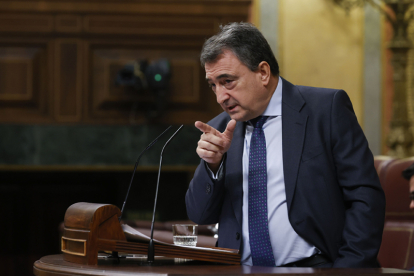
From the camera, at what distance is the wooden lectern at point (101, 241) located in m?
1.17

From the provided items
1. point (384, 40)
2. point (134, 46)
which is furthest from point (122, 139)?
point (384, 40)

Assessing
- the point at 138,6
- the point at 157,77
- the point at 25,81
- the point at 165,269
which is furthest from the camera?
the point at 138,6

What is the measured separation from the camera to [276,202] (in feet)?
4.93

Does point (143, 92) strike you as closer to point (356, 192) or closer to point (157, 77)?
point (157, 77)

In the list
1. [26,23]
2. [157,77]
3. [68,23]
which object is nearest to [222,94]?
[157,77]

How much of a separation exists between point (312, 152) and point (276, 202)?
18 cm

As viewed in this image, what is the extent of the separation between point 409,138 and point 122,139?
2531 mm

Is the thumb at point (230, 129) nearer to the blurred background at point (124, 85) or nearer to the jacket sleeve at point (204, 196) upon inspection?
the jacket sleeve at point (204, 196)

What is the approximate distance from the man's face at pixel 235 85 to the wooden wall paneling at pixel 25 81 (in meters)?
3.51

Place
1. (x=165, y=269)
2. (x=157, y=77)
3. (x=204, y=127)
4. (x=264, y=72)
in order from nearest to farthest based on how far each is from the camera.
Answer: (x=165, y=269) < (x=204, y=127) < (x=264, y=72) < (x=157, y=77)

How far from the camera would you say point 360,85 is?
483cm

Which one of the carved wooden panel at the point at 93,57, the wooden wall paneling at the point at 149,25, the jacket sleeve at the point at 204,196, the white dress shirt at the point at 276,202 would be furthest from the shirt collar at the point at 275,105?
the wooden wall paneling at the point at 149,25

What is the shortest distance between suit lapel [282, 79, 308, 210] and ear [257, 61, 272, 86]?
0.07 meters

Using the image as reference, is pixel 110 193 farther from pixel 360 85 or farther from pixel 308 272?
pixel 308 272
